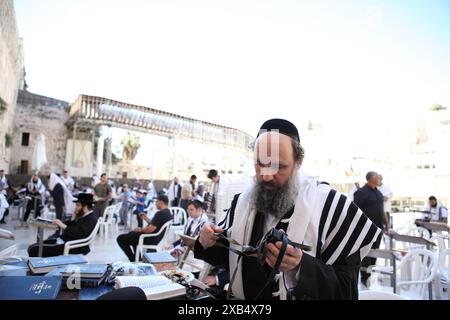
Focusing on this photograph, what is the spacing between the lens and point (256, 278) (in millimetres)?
1097

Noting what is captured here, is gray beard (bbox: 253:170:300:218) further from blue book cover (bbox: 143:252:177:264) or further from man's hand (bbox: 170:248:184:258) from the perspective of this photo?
man's hand (bbox: 170:248:184:258)

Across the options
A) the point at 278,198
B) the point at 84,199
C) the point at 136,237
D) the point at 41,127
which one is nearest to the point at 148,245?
the point at 136,237

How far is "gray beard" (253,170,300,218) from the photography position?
3.57 ft

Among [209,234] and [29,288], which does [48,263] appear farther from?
[209,234]

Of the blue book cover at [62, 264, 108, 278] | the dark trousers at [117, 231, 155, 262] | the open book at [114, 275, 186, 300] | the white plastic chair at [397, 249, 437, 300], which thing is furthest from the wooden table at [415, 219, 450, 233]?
the blue book cover at [62, 264, 108, 278]

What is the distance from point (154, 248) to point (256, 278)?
3.02m

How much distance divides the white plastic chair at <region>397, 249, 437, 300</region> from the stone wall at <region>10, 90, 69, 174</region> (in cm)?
1477

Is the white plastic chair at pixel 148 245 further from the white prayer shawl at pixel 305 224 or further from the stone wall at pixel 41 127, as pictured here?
the stone wall at pixel 41 127

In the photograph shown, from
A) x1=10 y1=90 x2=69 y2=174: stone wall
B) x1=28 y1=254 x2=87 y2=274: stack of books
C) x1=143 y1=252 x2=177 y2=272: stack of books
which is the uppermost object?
x1=10 y1=90 x2=69 y2=174: stone wall

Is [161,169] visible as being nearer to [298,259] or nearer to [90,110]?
[90,110]

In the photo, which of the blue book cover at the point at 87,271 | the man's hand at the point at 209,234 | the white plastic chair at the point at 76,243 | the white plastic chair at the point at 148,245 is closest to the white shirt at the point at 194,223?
the white plastic chair at the point at 148,245

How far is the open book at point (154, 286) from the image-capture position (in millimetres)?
969

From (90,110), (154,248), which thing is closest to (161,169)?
(90,110)
